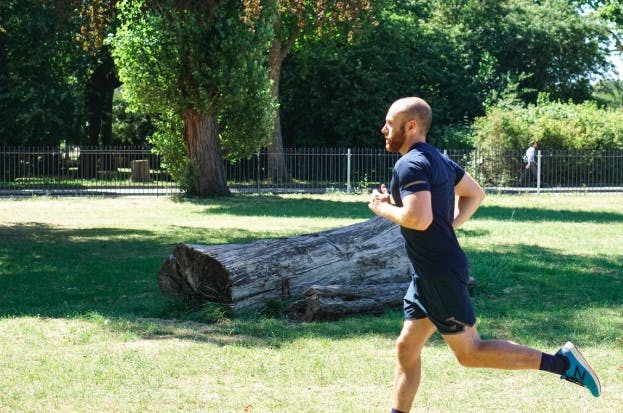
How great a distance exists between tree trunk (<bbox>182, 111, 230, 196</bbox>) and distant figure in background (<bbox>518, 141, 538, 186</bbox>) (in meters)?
12.0

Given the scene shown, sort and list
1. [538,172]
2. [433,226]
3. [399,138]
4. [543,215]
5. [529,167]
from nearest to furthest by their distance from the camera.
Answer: [433,226] → [399,138] → [543,215] → [538,172] → [529,167]

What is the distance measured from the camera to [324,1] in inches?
602

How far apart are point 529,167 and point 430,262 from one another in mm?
29036

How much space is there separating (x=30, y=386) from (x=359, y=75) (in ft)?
117

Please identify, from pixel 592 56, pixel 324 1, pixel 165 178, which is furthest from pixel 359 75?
pixel 324 1

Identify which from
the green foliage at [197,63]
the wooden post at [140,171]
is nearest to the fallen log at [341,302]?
the green foliage at [197,63]

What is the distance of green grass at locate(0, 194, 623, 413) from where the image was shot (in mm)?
5793

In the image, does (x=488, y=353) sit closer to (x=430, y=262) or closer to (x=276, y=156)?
(x=430, y=262)

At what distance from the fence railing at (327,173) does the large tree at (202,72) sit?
16.0 ft

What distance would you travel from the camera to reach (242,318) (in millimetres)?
8609

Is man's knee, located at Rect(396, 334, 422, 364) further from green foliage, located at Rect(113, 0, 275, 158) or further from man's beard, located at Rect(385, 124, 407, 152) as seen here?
green foliage, located at Rect(113, 0, 275, 158)

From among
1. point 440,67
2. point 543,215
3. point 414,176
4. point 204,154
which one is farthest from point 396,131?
point 440,67

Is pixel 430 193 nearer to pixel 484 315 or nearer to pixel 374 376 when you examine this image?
pixel 374 376

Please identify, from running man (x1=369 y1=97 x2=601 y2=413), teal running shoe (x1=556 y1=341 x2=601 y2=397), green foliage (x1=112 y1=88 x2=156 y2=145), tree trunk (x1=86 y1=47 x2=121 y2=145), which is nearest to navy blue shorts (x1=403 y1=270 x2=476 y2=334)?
running man (x1=369 y1=97 x2=601 y2=413)
